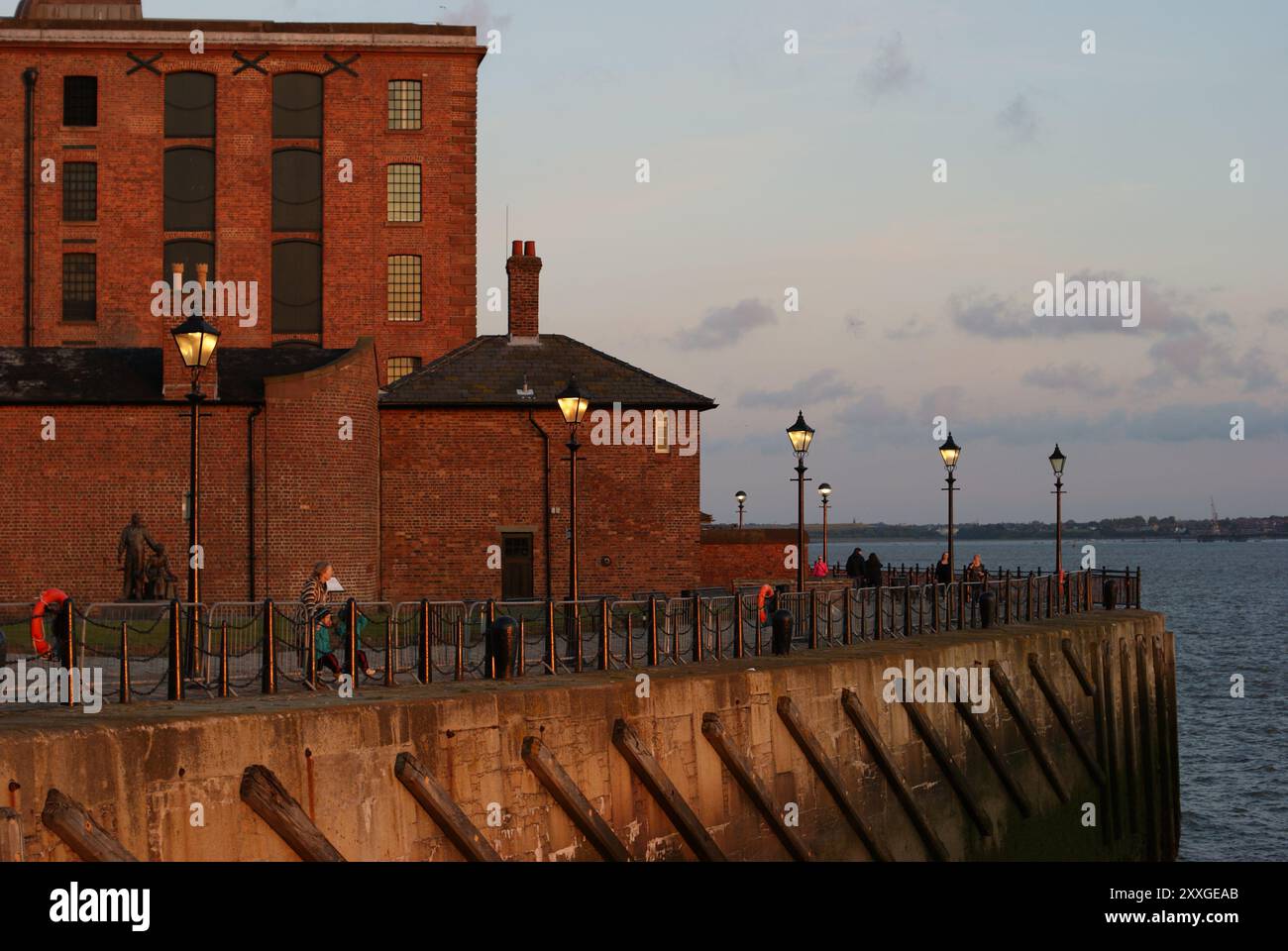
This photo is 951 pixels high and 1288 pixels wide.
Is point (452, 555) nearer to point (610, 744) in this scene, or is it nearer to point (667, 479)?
point (667, 479)

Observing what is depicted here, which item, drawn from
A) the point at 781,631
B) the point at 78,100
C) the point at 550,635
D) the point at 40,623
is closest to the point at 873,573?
the point at 781,631

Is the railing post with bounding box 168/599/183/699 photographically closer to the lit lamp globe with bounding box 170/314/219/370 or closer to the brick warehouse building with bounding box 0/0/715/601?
the lit lamp globe with bounding box 170/314/219/370

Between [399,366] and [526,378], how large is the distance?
1969 cm

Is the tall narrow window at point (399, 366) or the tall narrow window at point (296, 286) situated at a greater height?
the tall narrow window at point (296, 286)

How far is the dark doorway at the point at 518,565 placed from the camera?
1494 inches

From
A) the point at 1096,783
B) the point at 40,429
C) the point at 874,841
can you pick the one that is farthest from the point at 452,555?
the point at 874,841

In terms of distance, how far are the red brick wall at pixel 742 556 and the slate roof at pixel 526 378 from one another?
8082 millimetres

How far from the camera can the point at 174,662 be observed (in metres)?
14.9

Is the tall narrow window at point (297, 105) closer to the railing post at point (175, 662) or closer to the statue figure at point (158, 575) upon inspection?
the statue figure at point (158, 575)

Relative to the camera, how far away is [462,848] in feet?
48.7

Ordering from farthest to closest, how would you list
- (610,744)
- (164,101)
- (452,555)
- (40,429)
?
(164,101) → (452,555) → (40,429) → (610,744)

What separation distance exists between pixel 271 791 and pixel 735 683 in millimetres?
7016

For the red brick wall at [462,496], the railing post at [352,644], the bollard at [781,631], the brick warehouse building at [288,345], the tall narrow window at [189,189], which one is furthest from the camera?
the tall narrow window at [189,189]

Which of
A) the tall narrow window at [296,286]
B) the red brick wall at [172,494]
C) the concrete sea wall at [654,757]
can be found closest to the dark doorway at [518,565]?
the red brick wall at [172,494]
